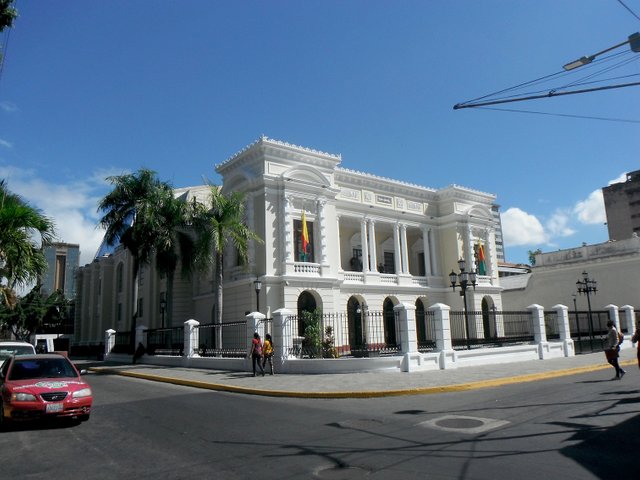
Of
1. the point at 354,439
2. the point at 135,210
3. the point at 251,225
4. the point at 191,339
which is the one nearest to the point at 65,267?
the point at 135,210

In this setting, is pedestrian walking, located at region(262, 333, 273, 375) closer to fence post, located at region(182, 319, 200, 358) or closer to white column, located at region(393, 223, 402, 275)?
fence post, located at region(182, 319, 200, 358)

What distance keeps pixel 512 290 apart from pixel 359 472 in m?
44.5

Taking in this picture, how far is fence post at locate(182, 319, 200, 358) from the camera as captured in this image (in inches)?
909

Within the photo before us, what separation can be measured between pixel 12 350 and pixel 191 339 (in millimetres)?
9371

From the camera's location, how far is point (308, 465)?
242 inches

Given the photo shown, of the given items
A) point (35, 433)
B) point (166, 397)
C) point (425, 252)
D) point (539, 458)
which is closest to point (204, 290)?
point (425, 252)

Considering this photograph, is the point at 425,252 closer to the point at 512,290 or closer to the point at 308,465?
the point at 512,290

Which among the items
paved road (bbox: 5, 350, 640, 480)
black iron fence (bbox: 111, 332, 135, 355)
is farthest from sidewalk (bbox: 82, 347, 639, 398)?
black iron fence (bbox: 111, 332, 135, 355)

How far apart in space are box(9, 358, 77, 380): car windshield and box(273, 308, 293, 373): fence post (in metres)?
8.93

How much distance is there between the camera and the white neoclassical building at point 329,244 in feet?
90.7

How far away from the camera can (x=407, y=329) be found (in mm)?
17344

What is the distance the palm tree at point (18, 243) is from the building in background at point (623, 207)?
6697 cm

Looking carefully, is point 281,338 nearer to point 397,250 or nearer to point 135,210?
point 135,210

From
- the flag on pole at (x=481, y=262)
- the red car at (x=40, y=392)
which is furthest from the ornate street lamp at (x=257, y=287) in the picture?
the flag on pole at (x=481, y=262)
